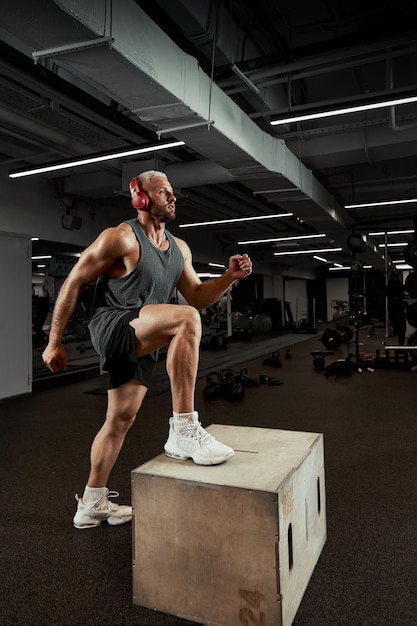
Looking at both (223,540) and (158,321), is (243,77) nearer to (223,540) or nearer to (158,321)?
(158,321)

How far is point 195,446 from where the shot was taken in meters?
1.61

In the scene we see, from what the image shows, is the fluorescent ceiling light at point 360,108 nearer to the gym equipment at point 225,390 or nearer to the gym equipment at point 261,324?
the gym equipment at point 225,390

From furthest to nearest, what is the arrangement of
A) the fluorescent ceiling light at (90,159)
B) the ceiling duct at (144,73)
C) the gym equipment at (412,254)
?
the gym equipment at (412,254), the fluorescent ceiling light at (90,159), the ceiling duct at (144,73)

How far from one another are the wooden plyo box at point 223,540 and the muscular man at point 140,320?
0.18 meters

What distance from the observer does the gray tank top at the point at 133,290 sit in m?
1.75

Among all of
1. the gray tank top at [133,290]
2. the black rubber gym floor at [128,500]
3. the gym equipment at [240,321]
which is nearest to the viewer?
the black rubber gym floor at [128,500]

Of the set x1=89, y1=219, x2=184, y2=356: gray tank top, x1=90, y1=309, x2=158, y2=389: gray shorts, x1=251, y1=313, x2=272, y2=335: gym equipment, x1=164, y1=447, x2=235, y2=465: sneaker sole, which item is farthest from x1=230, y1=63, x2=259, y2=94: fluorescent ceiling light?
x1=251, y1=313, x2=272, y2=335: gym equipment

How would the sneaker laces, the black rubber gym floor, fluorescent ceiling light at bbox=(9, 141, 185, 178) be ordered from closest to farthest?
the black rubber gym floor
the sneaker laces
fluorescent ceiling light at bbox=(9, 141, 185, 178)

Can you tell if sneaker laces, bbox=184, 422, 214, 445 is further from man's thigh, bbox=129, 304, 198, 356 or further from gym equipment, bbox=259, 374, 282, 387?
gym equipment, bbox=259, 374, 282, 387

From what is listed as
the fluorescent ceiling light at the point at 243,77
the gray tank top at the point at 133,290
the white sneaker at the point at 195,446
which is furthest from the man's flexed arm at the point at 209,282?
the fluorescent ceiling light at the point at 243,77

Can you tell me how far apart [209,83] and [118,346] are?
2.45 meters

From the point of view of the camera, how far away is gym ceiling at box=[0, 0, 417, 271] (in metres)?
2.41

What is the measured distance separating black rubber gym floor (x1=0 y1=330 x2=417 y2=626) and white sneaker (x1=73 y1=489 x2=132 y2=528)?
38 millimetres

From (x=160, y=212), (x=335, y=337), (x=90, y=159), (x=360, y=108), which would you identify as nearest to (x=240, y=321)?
(x=335, y=337)
